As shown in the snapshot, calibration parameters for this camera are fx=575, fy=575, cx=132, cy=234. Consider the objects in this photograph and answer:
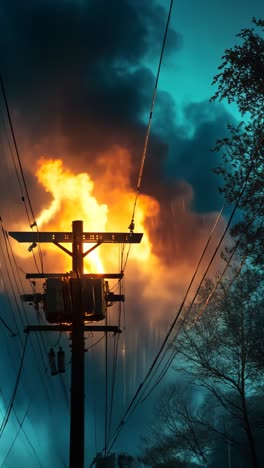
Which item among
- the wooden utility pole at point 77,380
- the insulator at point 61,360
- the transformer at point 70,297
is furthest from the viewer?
the insulator at point 61,360

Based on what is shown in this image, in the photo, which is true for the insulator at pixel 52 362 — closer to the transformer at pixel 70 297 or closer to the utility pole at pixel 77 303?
the utility pole at pixel 77 303

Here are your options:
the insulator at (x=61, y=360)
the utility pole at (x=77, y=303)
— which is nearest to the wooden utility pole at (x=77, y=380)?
the utility pole at (x=77, y=303)

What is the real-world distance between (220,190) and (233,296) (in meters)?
15.8

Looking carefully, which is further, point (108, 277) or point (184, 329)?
point (184, 329)

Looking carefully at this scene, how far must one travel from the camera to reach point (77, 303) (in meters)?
17.2

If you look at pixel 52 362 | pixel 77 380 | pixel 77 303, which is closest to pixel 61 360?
pixel 52 362

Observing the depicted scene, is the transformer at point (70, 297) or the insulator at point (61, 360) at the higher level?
the transformer at point (70, 297)

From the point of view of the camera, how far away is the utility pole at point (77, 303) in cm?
1634

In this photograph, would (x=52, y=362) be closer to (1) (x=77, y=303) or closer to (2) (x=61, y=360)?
(2) (x=61, y=360)

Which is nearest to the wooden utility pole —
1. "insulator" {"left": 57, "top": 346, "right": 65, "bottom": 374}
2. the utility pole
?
the utility pole

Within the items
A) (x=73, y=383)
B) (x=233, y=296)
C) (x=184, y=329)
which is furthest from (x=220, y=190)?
(x=184, y=329)

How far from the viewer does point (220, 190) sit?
50.1 ft

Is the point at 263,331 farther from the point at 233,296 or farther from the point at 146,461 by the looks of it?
the point at 146,461

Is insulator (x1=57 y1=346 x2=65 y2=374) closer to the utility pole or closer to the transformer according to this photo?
the utility pole
